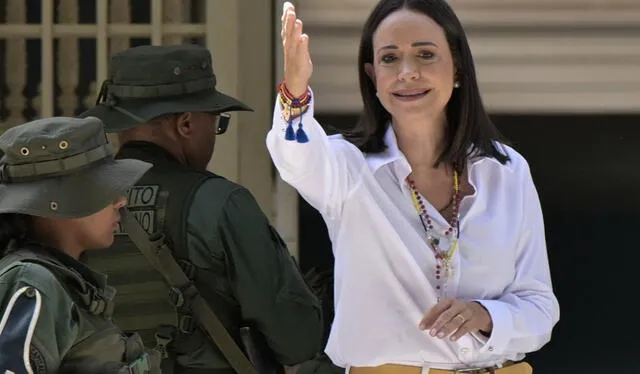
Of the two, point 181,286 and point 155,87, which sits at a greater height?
point 155,87

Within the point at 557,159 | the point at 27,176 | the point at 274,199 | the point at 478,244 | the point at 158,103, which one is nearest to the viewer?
the point at 27,176

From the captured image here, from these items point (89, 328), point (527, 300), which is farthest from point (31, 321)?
point (527, 300)

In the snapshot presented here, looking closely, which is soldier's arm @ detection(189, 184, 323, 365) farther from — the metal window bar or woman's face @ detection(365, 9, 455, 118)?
the metal window bar

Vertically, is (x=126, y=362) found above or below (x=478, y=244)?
below

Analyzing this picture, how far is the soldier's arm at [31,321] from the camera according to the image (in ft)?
5.51

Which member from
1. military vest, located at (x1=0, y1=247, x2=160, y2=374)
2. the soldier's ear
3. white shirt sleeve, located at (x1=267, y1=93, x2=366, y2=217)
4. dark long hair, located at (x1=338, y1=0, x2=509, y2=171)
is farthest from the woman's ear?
military vest, located at (x1=0, y1=247, x2=160, y2=374)

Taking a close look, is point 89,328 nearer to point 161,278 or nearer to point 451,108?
point 161,278

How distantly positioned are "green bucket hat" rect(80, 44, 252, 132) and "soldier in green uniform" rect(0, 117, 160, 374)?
64cm

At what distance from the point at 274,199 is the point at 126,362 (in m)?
1.85

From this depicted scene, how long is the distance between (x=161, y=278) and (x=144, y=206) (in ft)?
0.64

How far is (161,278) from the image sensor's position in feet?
8.04

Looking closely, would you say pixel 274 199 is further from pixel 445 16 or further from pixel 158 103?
pixel 445 16

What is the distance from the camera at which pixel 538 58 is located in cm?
384

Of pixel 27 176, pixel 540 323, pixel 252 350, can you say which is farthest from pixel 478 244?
pixel 27 176
